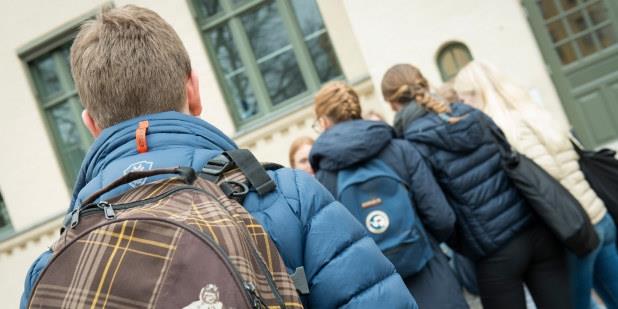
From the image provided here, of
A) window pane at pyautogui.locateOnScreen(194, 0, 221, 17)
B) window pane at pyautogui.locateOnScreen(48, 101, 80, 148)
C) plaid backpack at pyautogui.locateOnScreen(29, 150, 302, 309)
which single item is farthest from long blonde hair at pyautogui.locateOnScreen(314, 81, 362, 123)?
window pane at pyautogui.locateOnScreen(48, 101, 80, 148)

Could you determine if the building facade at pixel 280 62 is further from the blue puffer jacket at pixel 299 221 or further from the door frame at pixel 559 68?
the blue puffer jacket at pixel 299 221

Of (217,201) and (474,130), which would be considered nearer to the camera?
(217,201)

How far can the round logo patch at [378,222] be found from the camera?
3100 millimetres

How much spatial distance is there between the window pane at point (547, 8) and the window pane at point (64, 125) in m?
7.51

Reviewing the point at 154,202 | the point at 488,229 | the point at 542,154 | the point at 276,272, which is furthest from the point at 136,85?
the point at 542,154

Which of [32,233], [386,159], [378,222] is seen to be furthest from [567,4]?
[32,233]

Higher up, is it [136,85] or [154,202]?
[136,85]

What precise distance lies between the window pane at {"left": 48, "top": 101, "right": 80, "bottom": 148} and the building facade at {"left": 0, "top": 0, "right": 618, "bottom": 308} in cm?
2

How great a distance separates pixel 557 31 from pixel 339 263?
8248 millimetres

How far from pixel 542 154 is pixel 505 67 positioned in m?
4.82

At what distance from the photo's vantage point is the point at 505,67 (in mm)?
8133

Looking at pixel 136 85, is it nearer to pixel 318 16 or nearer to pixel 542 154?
pixel 542 154

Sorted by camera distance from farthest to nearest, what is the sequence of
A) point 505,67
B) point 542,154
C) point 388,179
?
point 505,67 → point 542,154 → point 388,179

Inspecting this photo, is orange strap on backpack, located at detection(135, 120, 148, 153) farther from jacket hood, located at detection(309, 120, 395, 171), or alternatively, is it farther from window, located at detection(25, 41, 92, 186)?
window, located at detection(25, 41, 92, 186)
